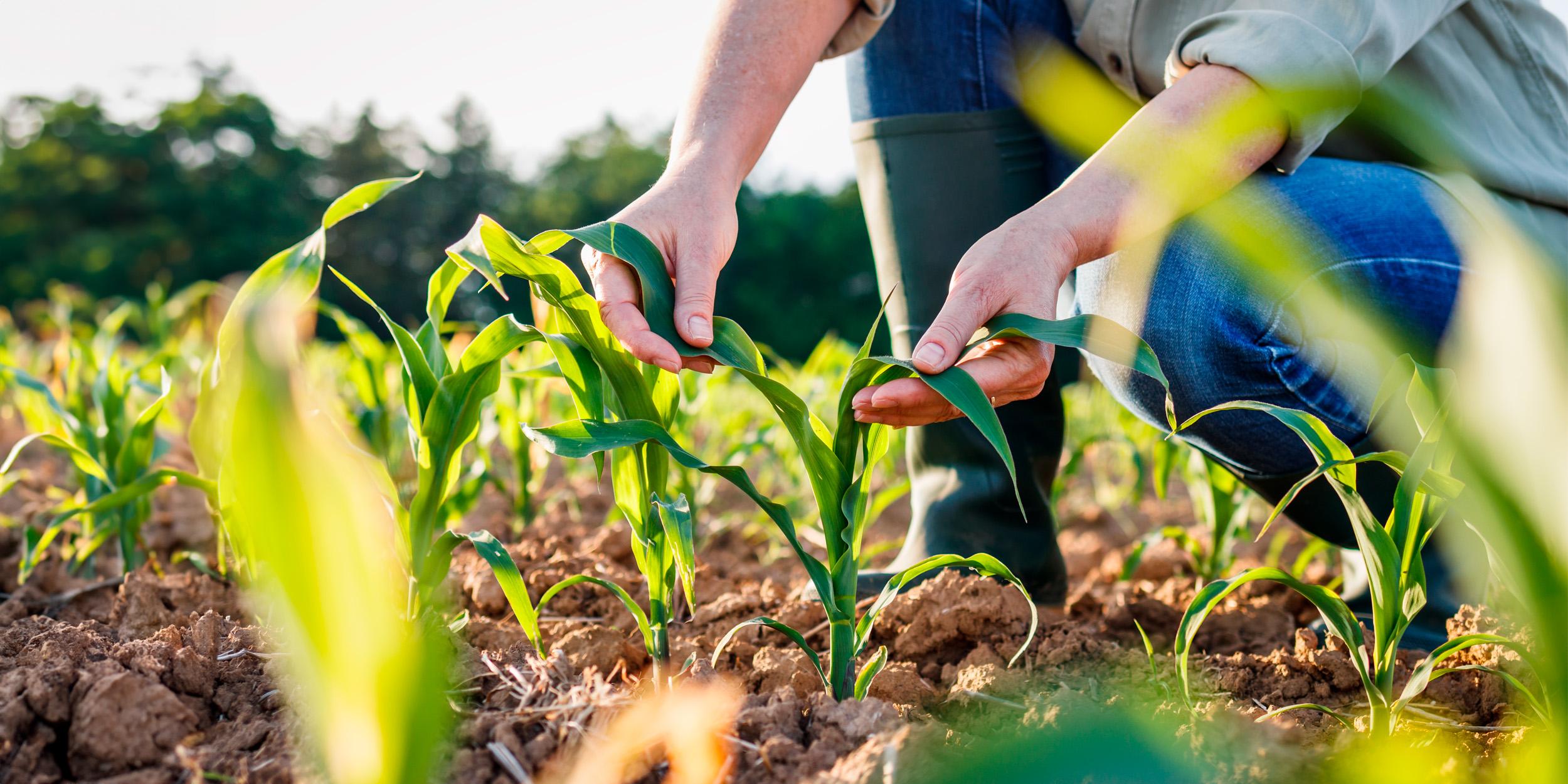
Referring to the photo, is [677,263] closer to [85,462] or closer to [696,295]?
[696,295]

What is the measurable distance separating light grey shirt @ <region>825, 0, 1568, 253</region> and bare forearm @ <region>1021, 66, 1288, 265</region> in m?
0.03

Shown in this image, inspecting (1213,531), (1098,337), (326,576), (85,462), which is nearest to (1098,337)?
(1098,337)

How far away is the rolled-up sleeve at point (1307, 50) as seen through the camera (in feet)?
3.02

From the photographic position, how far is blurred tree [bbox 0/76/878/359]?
20.0m

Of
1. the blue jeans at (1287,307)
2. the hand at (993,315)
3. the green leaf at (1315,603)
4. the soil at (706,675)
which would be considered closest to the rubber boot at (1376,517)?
the blue jeans at (1287,307)

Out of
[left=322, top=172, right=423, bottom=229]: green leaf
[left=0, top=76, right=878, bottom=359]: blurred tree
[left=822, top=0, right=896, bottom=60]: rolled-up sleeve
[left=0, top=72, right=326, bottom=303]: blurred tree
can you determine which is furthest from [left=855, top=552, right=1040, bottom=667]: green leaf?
[left=0, top=72, right=326, bottom=303]: blurred tree

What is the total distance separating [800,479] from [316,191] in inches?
1021

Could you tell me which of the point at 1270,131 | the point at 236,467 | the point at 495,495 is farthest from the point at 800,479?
the point at 236,467

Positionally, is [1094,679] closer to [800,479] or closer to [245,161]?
[800,479]

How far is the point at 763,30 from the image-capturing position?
1.09 metres

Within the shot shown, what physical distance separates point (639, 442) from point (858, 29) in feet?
2.48

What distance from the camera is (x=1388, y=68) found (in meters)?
1.01

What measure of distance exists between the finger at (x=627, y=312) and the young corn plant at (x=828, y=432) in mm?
19

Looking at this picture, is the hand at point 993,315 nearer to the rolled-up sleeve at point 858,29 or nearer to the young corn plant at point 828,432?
the young corn plant at point 828,432
